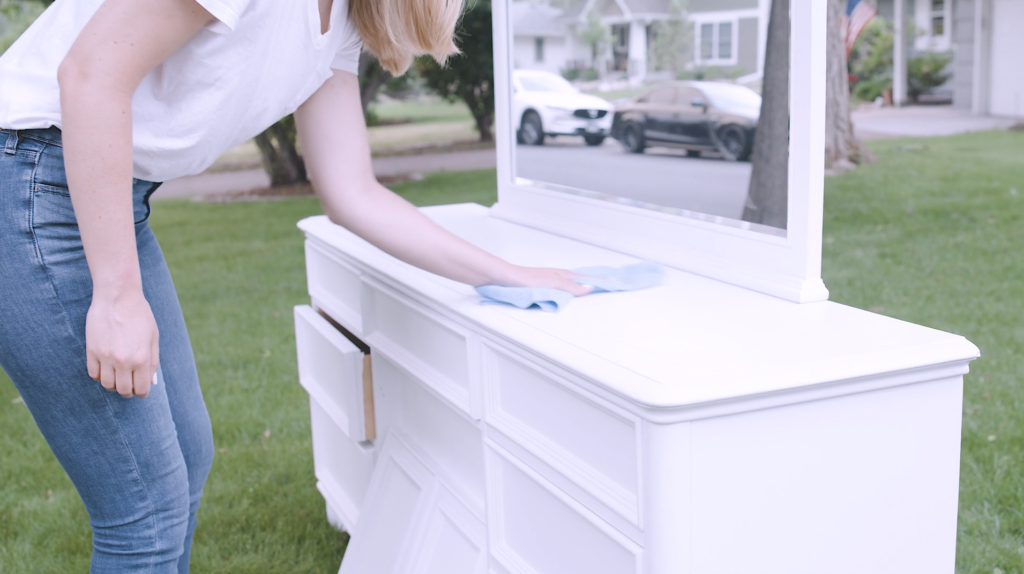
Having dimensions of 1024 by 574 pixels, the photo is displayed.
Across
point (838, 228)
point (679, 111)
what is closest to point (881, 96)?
point (838, 228)

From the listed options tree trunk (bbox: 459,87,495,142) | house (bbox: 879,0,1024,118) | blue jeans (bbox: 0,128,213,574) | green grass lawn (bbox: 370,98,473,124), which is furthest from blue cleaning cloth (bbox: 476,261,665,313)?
green grass lawn (bbox: 370,98,473,124)

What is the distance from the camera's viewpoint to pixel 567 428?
138 cm

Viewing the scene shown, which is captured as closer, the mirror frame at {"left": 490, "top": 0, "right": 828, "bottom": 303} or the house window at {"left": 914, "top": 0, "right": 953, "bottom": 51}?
the mirror frame at {"left": 490, "top": 0, "right": 828, "bottom": 303}

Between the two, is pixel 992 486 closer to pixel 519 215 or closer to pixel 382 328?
pixel 519 215

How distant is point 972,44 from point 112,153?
18.4 metres

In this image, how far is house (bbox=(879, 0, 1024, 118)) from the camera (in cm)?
1432

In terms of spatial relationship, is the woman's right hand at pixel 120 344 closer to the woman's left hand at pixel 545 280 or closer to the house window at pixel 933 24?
the woman's left hand at pixel 545 280

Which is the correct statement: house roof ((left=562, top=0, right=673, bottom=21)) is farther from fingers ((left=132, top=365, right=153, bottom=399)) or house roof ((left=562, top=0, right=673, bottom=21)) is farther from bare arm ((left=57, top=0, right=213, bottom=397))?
fingers ((left=132, top=365, right=153, bottom=399))

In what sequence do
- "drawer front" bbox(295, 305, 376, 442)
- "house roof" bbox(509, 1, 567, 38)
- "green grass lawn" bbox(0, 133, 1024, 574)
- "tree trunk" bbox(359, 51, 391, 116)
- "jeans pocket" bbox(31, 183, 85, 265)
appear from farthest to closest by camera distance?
"tree trunk" bbox(359, 51, 391, 116) < "house roof" bbox(509, 1, 567, 38) < "green grass lawn" bbox(0, 133, 1024, 574) < "drawer front" bbox(295, 305, 376, 442) < "jeans pocket" bbox(31, 183, 85, 265)

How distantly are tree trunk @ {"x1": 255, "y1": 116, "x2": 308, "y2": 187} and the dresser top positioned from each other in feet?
32.6

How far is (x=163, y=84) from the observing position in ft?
4.36

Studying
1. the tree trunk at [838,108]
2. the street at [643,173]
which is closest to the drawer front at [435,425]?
the street at [643,173]

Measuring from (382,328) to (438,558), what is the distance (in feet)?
1.82

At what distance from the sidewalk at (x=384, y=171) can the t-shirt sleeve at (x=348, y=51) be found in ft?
32.0
